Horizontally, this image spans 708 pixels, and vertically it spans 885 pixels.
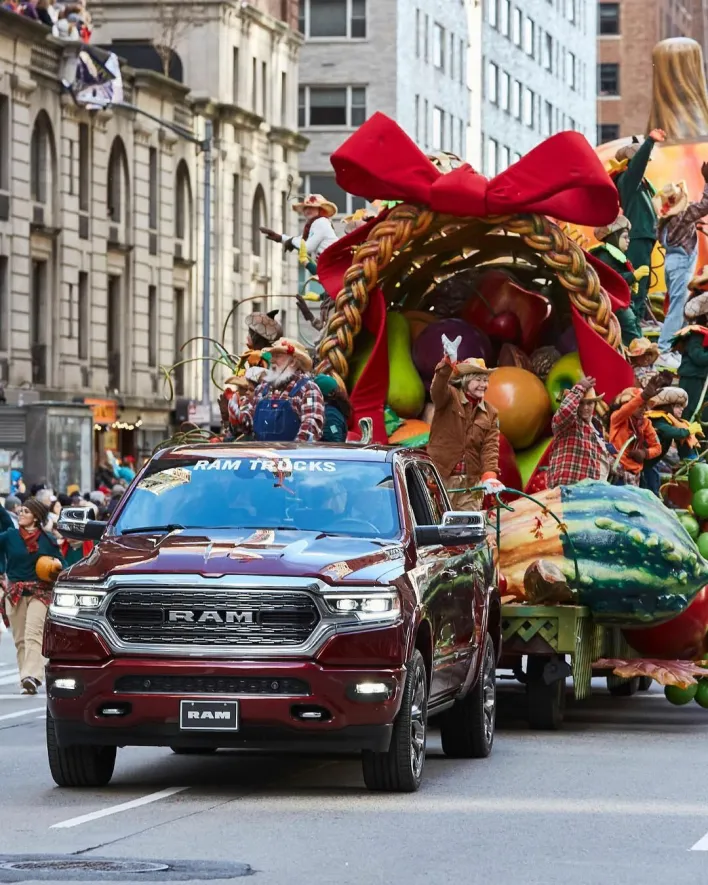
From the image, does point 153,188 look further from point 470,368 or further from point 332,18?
point 470,368

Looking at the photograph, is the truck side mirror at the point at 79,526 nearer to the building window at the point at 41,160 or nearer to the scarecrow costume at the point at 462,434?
the scarecrow costume at the point at 462,434

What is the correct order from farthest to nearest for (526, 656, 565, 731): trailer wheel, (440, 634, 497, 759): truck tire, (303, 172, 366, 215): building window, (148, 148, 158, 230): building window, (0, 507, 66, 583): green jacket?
(303, 172, 366, 215): building window, (148, 148, 158, 230): building window, (0, 507, 66, 583): green jacket, (526, 656, 565, 731): trailer wheel, (440, 634, 497, 759): truck tire

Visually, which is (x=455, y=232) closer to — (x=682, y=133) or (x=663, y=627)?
(x=663, y=627)

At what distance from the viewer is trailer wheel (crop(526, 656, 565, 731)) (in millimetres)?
15195

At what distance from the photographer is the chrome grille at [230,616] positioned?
11.4 metres

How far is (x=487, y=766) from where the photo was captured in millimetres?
13297

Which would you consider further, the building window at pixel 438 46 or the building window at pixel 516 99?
the building window at pixel 516 99

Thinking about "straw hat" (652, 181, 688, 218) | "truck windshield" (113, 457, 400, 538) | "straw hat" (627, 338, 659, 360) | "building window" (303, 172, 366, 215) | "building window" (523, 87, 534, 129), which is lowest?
"truck windshield" (113, 457, 400, 538)

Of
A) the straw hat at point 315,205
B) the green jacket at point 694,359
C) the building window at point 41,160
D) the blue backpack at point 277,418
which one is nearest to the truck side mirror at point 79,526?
the blue backpack at point 277,418

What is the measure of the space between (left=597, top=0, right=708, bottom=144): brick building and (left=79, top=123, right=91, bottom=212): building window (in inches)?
2869

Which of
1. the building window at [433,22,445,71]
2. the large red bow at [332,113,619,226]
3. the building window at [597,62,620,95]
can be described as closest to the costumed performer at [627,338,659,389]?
the large red bow at [332,113,619,226]

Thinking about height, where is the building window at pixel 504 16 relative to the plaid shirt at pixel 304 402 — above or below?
above

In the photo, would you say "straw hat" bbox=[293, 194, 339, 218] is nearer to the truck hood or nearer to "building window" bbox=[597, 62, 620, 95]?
the truck hood

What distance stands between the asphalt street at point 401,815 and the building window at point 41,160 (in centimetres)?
3510
